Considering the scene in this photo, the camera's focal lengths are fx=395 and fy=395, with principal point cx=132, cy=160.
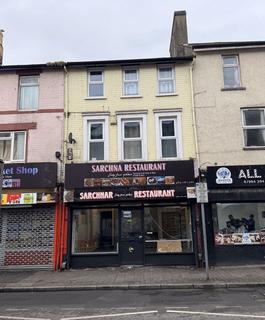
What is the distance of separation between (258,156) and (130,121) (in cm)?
553

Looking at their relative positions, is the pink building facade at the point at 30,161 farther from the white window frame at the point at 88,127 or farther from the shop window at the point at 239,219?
the shop window at the point at 239,219

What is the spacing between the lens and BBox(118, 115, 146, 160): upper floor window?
16672 mm

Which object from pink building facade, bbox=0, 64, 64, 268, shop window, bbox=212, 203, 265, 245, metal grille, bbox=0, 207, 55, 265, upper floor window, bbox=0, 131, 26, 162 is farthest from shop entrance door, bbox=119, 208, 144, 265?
upper floor window, bbox=0, 131, 26, 162

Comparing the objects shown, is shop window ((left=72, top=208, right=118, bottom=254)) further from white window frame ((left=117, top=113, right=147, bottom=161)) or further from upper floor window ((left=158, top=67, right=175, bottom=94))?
upper floor window ((left=158, top=67, right=175, bottom=94))

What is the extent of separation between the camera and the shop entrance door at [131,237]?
15.8 meters

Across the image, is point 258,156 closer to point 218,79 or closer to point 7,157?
point 218,79

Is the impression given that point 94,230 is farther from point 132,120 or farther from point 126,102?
point 126,102

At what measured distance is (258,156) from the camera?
53.1 ft

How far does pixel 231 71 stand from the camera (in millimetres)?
17375

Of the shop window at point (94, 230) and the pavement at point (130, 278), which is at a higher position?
the shop window at point (94, 230)

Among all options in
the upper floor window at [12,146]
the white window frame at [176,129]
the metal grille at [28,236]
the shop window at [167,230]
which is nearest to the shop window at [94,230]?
the metal grille at [28,236]

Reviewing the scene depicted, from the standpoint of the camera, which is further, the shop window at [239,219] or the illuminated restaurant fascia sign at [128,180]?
the shop window at [239,219]

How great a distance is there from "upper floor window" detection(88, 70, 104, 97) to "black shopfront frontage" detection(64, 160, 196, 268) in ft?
11.3

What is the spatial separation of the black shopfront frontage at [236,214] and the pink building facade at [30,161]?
249 inches
